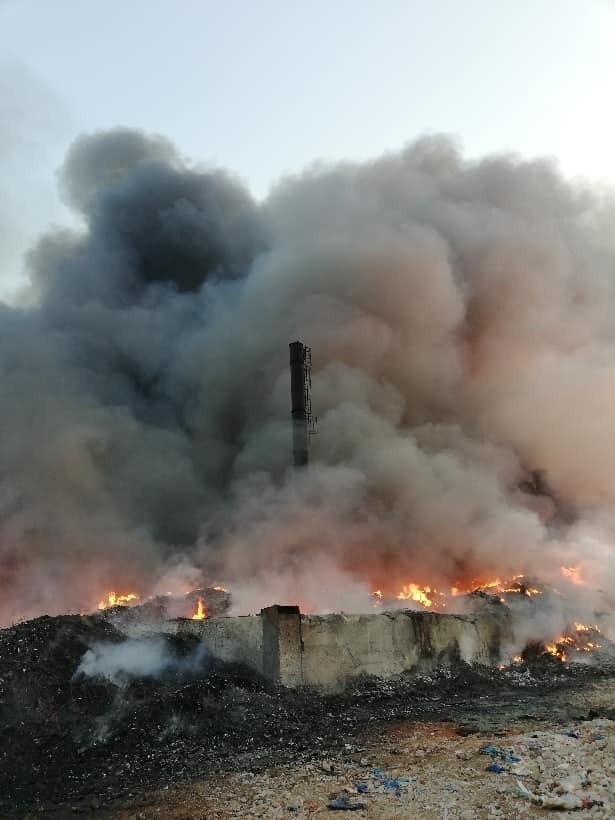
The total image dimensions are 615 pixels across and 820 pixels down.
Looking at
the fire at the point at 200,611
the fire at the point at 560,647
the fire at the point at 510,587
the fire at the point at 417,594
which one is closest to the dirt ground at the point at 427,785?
the fire at the point at 560,647

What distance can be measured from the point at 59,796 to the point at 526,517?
1183 inches

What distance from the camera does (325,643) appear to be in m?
18.2

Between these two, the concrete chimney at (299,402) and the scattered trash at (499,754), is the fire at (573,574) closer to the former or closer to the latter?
the concrete chimney at (299,402)

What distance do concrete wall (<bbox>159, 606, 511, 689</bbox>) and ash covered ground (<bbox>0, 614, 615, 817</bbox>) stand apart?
590mm

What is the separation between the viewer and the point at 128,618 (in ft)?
73.8

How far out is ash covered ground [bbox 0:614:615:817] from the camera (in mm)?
11289

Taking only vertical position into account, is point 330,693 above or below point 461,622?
below

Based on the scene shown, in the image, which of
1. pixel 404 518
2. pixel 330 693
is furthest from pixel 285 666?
pixel 404 518

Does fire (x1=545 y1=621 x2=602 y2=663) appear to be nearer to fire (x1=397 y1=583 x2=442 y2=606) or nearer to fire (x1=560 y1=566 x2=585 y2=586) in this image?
fire (x1=560 y1=566 x2=585 y2=586)

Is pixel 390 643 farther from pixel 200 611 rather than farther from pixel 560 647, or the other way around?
pixel 560 647

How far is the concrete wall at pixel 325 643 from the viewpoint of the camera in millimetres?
17469

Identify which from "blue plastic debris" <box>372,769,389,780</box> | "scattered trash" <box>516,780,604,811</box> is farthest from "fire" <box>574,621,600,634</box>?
"scattered trash" <box>516,780,604,811</box>

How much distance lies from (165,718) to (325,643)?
5.68 metres

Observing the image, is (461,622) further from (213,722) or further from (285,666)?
(213,722)
